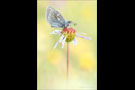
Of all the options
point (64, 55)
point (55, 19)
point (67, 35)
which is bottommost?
point (64, 55)

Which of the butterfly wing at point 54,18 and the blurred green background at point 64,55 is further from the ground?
the butterfly wing at point 54,18

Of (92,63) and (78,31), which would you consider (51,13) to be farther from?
(92,63)

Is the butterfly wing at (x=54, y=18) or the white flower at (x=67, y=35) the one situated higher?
the butterfly wing at (x=54, y=18)

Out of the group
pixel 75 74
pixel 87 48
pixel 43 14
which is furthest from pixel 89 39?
pixel 43 14

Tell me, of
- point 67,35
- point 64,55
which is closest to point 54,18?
point 67,35

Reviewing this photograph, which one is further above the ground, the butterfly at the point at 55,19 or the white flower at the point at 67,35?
the butterfly at the point at 55,19

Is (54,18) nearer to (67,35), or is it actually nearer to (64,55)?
(67,35)
